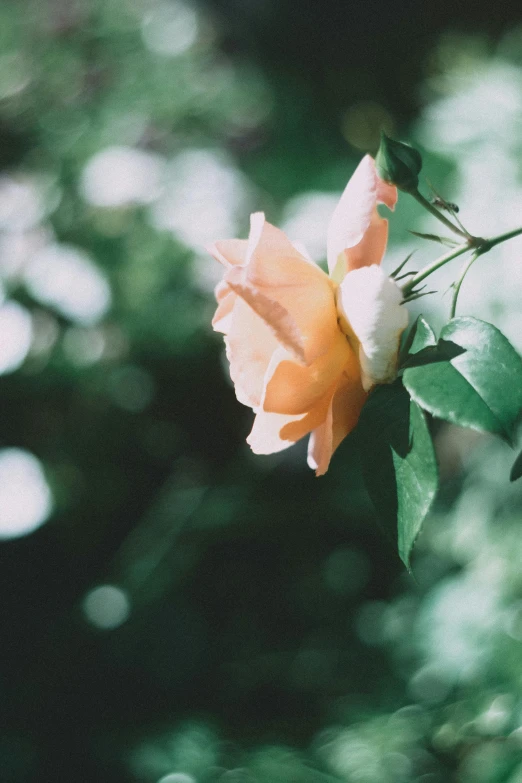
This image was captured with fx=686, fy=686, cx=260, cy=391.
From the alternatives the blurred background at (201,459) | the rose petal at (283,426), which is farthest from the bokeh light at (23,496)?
the rose petal at (283,426)

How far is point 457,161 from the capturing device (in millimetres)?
1505

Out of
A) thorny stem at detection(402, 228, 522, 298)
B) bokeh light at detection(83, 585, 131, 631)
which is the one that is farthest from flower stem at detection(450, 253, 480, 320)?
bokeh light at detection(83, 585, 131, 631)

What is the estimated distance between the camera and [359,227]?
1.25ft

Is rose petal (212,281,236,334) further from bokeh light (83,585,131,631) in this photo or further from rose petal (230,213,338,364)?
bokeh light (83,585,131,631)

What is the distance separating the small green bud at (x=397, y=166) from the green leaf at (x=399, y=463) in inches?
4.6

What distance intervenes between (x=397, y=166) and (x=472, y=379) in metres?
0.14

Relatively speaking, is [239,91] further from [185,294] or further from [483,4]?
[483,4]

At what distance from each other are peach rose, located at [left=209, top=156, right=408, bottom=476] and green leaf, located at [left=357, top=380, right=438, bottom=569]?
3cm

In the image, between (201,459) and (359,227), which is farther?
(201,459)

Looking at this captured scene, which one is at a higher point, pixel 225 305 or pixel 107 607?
pixel 225 305

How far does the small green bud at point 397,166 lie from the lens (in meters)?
0.37

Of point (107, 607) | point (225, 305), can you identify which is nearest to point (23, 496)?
point (107, 607)

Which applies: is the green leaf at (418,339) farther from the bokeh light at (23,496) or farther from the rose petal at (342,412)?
the bokeh light at (23,496)

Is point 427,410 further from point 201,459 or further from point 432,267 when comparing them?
point 201,459
